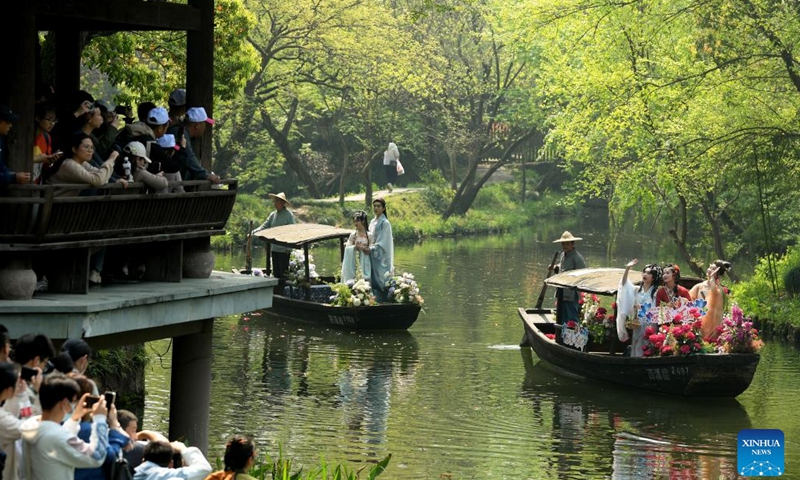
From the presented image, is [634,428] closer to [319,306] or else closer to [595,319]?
[595,319]

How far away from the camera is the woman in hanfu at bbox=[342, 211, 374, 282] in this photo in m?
28.1

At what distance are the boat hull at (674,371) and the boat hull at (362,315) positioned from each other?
4.57 meters

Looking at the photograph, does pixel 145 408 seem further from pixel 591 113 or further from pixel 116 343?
pixel 591 113

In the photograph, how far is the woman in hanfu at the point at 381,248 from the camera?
28094 millimetres

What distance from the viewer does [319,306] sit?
28547 millimetres

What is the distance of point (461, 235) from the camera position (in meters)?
55.7

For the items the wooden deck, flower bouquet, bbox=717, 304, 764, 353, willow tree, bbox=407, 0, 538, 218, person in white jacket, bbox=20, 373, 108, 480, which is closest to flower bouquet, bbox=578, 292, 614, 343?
flower bouquet, bbox=717, 304, 764, 353

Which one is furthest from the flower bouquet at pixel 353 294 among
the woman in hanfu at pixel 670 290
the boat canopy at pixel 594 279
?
the woman in hanfu at pixel 670 290

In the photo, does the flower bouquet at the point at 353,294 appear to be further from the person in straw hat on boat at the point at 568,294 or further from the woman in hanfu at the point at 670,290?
the woman in hanfu at the point at 670,290

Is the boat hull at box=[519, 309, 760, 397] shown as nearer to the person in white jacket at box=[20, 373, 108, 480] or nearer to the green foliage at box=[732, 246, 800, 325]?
the green foliage at box=[732, 246, 800, 325]

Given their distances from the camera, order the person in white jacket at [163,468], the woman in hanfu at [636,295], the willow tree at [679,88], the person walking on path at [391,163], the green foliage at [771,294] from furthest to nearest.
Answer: the person walking on path at [391,163] → the willow tree at [679,88] → the green foliage at [771,294] → the woman in hanfu at [636,295] → the person in white jacket at [163,468]

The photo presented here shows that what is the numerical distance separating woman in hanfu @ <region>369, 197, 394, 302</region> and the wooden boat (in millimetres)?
727

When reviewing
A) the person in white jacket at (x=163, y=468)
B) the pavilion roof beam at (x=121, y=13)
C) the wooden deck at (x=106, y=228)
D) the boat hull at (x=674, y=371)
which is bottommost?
the boat hull at (x=674, y=371)

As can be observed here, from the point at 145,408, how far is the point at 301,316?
32.1 feet
